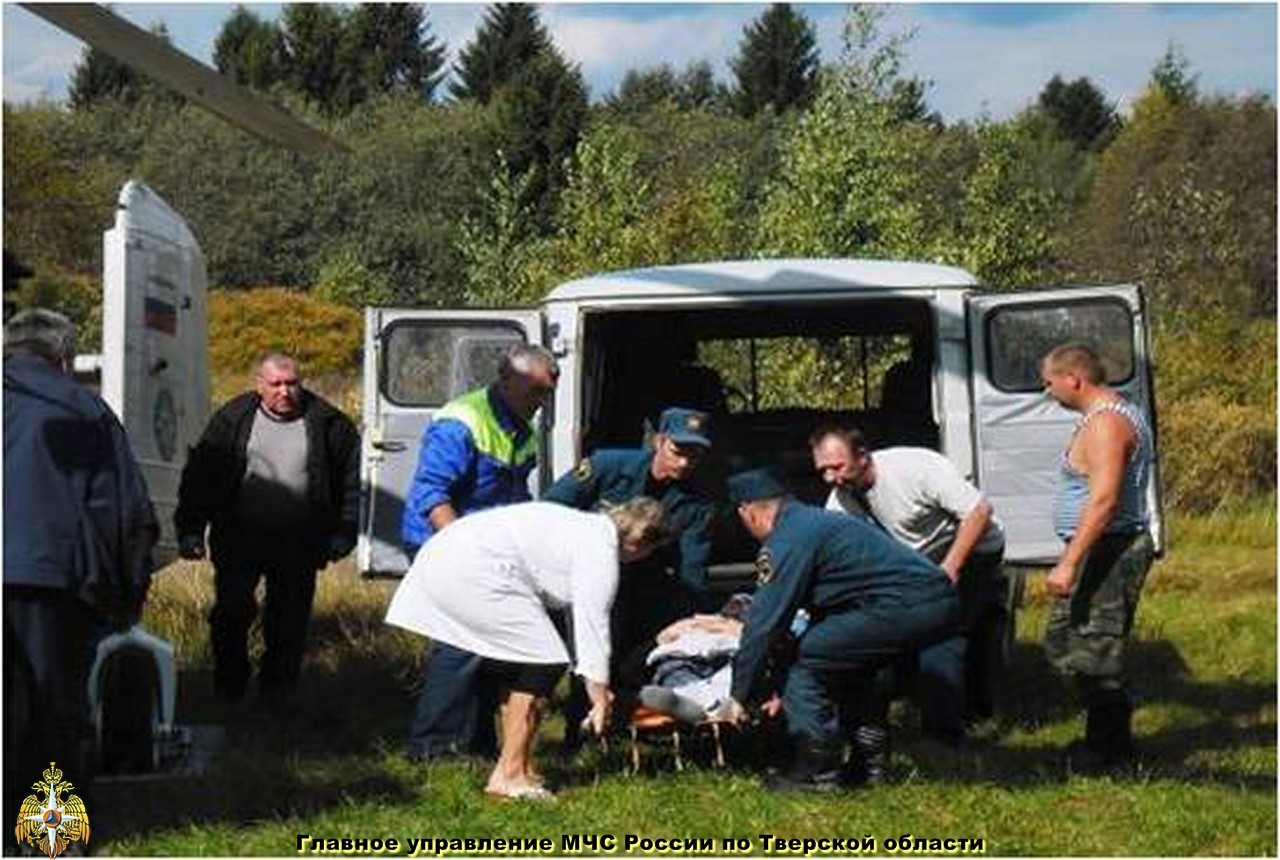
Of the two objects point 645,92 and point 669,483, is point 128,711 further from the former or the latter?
point 645,92

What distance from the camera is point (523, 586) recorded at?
702 centimetres

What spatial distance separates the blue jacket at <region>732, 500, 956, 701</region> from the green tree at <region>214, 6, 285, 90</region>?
51.6 m

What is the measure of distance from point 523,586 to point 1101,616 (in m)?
2.10

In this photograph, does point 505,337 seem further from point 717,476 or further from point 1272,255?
point 1272,255

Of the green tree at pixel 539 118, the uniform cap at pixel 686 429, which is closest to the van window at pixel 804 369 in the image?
the uniform cap at pixel 686 429

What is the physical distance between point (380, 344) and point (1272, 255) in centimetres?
3445

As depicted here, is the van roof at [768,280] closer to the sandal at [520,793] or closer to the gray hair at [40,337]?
the sandal at [520,793]

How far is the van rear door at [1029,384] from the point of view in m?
9.33

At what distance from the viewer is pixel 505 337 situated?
31.5ft

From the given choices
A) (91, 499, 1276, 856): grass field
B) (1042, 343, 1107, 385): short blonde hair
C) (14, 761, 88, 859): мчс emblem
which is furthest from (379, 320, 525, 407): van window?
(14, 761, 88, 859): мчс emblem

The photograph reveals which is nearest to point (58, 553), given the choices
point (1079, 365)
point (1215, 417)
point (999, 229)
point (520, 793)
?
point (520, 793)

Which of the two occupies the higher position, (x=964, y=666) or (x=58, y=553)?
(x=58, y=553)

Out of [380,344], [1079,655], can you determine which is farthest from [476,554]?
[380,344]

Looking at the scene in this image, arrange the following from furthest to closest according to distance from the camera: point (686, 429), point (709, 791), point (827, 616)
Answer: point (686, 429), point (827, 616), point (709, 791)
